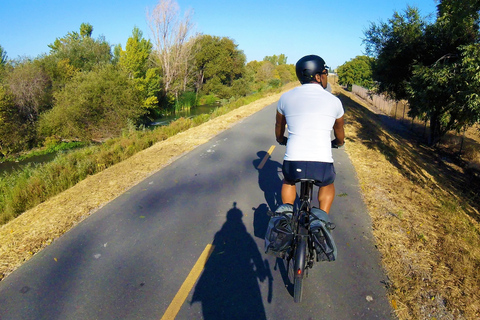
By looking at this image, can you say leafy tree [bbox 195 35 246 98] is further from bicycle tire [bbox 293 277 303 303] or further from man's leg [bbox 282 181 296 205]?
bicycle tire [bbox 293 277 303 303]

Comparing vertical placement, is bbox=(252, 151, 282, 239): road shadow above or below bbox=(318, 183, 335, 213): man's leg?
below

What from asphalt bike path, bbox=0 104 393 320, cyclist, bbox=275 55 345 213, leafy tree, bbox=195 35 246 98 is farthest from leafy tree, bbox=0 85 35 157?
leafy tree, bbox=195 35 246 98

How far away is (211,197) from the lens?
19.5ft

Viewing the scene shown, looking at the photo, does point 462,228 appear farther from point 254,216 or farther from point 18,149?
point 18,149

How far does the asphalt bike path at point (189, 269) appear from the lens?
3168 millimetres

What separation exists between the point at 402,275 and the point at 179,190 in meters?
4.34

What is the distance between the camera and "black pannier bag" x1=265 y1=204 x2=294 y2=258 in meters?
2.90

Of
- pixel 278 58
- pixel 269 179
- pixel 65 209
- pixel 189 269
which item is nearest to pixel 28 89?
pixel 65 209

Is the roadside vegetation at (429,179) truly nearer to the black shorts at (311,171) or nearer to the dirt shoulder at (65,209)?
the black shorts at (311,171)

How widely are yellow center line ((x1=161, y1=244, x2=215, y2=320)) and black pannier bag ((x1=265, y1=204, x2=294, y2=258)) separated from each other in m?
1.12

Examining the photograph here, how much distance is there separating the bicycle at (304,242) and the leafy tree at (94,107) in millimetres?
23420

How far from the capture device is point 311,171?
9.60 ft

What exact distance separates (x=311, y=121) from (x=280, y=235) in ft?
3.79

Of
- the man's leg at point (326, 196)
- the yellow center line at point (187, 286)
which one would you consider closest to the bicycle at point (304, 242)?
the man's leg at point (326, 196)
